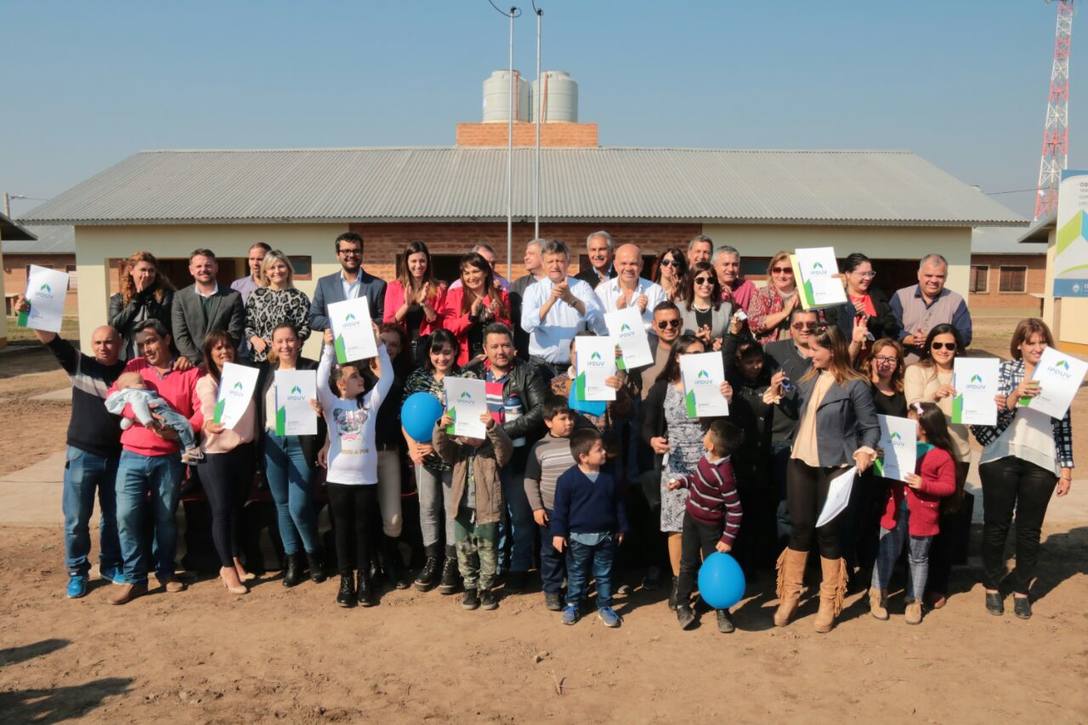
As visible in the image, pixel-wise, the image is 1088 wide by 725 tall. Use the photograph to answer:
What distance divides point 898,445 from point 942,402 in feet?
1.94

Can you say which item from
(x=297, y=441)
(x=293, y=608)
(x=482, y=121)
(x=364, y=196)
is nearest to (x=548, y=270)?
(x=297, y=441)

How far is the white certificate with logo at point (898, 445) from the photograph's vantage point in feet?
16.2

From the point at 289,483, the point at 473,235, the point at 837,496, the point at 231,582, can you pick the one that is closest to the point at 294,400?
the point at 289,483

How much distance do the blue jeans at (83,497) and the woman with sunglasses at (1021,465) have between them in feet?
19.1

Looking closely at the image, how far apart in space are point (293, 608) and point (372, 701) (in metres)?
1.39

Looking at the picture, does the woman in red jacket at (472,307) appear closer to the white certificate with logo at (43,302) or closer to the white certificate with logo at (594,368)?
the white certificate with logo at (594,368)

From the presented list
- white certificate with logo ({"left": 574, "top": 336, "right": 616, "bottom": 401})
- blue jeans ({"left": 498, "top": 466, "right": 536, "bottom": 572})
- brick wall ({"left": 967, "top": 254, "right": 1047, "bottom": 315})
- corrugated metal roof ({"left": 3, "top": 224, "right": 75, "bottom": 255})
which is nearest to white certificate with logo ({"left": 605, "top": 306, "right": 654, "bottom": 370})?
white certificate with logo ({"left": 574, "top": 336, "right": 616, "bottom": 401})

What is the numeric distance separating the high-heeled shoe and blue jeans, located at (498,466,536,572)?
179 centimetres

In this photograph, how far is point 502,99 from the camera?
2500 centimetres

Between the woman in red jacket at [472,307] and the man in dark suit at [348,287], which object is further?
the man in dark suit at [348,287]

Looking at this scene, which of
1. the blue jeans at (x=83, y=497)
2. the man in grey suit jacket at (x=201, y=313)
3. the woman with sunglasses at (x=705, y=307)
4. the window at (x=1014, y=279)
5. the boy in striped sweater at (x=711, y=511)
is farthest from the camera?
the window at (x=1014, y=279)

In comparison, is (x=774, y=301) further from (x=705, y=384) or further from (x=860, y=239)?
(x=860, y=239)

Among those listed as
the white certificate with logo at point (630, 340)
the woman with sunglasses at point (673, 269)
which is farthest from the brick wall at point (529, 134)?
the white certificate with logo at point (630, 340)

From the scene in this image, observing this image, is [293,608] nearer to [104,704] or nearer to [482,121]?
[104,704]
